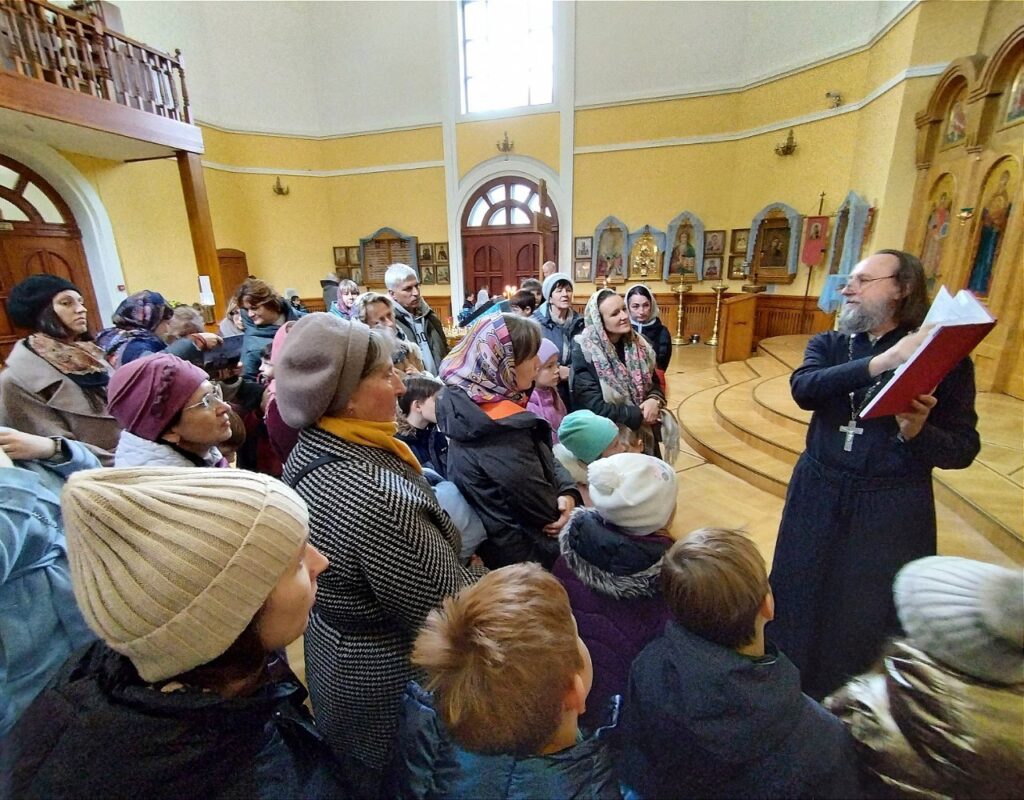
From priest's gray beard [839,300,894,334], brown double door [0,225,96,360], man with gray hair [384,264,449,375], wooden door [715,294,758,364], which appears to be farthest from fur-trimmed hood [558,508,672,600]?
brown double door [0,225,96,360]

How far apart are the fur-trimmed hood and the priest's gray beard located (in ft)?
2.98

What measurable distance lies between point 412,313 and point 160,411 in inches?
81.6

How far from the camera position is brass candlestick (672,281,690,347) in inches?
362

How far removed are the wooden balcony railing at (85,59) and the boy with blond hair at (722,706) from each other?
7291 millimetres

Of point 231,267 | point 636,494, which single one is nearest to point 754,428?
point 636,494

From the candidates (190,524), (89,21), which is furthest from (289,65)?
(190,524)

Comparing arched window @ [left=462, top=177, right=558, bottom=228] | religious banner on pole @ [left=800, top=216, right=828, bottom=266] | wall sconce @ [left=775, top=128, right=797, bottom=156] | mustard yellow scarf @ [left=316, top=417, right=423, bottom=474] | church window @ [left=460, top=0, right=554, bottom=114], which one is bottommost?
mustard yellow scarf @ [left=316, top=417, right=423, bottom=474]

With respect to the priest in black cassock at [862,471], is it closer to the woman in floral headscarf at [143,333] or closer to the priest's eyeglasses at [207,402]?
the priest's eyeglasses at [207,402]

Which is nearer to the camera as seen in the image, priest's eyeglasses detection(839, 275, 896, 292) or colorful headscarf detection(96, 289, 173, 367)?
priest's eyeglasses detection(839, 275, 896, 292)

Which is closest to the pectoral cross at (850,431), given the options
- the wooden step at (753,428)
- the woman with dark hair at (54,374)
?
the wooden step at (753,428)

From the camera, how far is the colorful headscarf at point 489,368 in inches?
56.0

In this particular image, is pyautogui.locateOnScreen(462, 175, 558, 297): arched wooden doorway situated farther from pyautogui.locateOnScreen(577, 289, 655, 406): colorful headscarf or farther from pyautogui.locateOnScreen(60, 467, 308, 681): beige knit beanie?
pyautogui.locateOnScreen(60, 467, 308, 681): beige knit beanie

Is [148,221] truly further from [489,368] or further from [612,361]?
[489,368]

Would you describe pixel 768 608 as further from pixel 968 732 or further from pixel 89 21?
pixel 89 21
